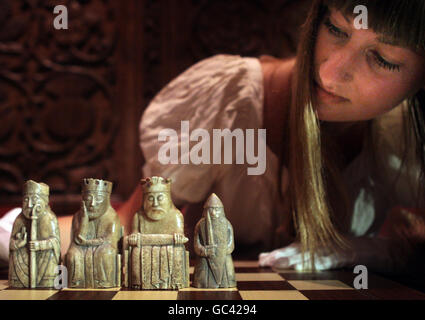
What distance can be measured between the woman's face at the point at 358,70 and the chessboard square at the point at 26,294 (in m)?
0.75

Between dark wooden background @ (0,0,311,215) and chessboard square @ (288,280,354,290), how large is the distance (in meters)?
1.45

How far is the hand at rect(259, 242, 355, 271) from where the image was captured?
1139mm

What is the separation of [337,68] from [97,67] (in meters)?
1.55

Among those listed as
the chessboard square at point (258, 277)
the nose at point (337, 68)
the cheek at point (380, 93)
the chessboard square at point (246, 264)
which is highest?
the nose at point (337, 68)

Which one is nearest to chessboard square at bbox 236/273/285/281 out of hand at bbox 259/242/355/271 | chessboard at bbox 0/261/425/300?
chessboard at bbox 0/261/425/300

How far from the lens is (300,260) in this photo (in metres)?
1.15

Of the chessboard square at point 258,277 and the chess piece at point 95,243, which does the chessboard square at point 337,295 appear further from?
the chess piece at point 95,243

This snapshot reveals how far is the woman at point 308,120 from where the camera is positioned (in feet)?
3.51

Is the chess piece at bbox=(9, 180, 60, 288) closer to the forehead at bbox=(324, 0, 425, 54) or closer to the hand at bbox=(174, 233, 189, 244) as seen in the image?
the hand at bbox=(174, 233, 189, 244)

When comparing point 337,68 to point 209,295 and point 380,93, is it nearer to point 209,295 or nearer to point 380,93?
point 380,93

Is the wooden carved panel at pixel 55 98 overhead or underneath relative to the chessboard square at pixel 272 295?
overhead

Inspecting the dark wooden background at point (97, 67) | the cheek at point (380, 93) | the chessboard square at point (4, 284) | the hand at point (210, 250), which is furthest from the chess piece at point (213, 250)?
the dark wooden background at point (97, 67)

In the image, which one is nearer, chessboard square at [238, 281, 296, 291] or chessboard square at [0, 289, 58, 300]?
chessboard square at [0, 289, 58, 300]
